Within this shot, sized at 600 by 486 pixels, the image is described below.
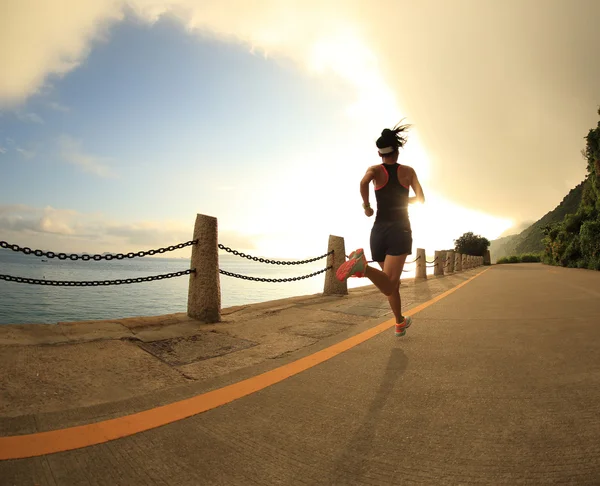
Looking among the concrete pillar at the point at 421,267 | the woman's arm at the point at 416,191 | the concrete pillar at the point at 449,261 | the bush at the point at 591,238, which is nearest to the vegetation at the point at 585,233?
the bush at the point at 591,238

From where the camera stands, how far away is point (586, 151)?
115ft

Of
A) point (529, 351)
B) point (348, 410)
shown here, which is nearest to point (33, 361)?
point (348, 410)

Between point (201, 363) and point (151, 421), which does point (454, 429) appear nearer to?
point (151, 421)

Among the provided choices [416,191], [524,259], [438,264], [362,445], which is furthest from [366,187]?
[524,259]

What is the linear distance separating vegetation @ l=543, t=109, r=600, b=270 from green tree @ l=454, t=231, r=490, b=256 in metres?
27.6

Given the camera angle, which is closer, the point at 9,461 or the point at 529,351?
the point at 9,461

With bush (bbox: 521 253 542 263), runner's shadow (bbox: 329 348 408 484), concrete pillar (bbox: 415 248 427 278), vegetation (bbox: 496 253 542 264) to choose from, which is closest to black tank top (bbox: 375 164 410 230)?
runner's shadow (bbox: 329 348 408 484)

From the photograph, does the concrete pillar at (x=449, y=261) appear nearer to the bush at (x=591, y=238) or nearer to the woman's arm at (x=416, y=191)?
the bush at (x=591, y=238)

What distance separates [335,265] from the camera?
27.7ft

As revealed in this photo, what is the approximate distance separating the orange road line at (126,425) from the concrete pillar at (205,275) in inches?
90.7

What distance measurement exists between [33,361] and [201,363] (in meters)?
1.36

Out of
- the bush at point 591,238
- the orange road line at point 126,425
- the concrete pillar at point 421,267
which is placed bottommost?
the orange road line at point 126,425

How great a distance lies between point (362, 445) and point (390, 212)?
9.13 ft

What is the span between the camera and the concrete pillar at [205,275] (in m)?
4.88
